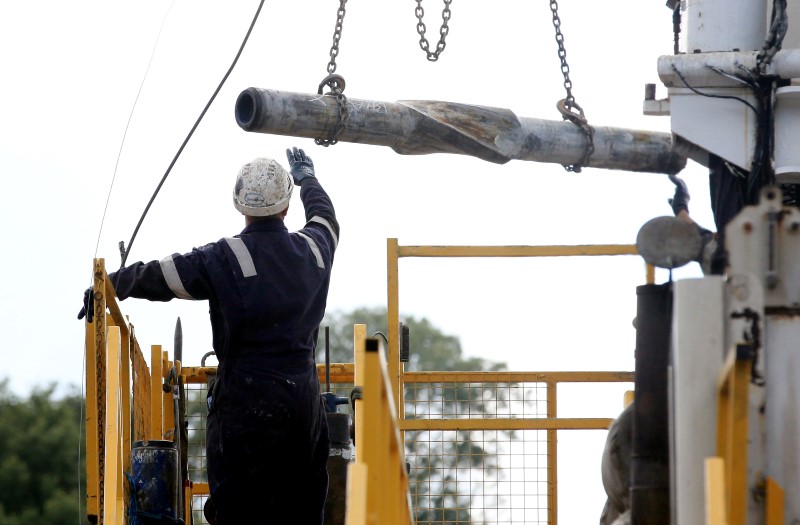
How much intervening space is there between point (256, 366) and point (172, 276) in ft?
1.77

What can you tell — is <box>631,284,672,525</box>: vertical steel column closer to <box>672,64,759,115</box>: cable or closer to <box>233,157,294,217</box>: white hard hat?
<box>672,64,759,115</box>: cable

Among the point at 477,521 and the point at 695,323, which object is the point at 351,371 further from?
the point at 695,323

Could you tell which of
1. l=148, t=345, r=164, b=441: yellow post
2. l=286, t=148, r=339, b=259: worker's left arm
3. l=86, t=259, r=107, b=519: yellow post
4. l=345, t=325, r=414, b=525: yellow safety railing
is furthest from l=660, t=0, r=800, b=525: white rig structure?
l=148, t=345, r=164, b=441: yellow post

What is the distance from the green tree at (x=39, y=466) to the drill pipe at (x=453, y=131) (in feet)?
111

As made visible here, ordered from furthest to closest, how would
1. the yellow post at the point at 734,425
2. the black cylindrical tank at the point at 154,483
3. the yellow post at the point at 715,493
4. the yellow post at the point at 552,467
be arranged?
the yellow post at the point at 552,467, the black cylindrical tank at the point at 154,483, the yellow post at the point at 734,425, the yellow post at the point at 715,493

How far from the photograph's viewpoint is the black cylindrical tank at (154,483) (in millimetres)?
7566

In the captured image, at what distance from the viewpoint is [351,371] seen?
946 cm

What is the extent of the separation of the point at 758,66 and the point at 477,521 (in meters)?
3.85

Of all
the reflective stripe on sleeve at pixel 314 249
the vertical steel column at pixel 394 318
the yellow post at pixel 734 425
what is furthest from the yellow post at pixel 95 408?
the yellow post at pixel 734 425

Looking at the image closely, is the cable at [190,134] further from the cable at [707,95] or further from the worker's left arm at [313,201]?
the cable at [707,95]

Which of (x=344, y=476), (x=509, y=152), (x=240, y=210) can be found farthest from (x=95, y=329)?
(x=509, y=152)

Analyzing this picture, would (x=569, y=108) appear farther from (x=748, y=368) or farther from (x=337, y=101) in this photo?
(x=748, y=368)

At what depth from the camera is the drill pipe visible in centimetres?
744

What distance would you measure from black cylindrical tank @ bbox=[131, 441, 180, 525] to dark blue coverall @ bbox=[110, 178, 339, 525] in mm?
A: 807
